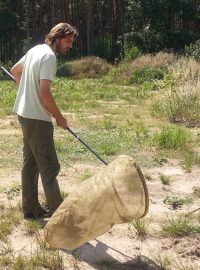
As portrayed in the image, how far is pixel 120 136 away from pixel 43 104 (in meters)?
3.83

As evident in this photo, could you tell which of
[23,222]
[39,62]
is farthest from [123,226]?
[39,62]

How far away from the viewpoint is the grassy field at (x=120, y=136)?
460 centimetres

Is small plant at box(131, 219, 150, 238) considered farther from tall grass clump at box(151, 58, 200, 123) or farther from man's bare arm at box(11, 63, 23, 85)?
tall grass clump at box(151, 58, 200, 123)

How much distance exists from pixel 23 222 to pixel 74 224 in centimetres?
104

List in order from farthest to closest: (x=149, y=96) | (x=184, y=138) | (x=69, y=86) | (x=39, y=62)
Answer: (x=69, y=86)
(x=149, y=96)
(x=184, y=138)
(x=39, y=62)

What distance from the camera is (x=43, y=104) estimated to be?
4.67m

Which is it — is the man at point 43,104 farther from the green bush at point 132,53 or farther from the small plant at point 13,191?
the green bush at point 132,53

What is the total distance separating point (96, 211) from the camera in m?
4.07

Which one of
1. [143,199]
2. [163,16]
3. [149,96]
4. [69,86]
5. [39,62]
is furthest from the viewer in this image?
[163,16]

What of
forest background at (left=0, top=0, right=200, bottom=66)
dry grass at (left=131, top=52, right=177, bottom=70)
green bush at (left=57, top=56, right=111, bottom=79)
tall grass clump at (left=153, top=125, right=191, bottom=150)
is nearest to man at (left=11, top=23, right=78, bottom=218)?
tall grass clump at (left=153, top=125, right=191, bottom=150)

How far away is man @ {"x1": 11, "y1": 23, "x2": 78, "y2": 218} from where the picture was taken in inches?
178

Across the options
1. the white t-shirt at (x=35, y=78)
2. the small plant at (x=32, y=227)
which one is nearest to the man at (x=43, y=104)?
the white t-shirt at (x=35, y=78)

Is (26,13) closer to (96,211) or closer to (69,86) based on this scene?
(69,86)

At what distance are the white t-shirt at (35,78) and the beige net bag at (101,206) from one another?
0.86 m
